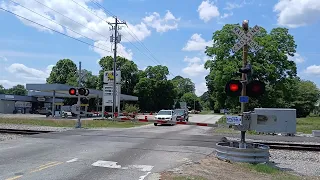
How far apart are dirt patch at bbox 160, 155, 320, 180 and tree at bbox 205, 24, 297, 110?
4098 centimetres

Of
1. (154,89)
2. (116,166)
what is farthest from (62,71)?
(116,166)

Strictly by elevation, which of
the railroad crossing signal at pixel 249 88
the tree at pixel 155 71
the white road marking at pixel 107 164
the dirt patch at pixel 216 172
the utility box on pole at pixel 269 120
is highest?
the tree at pixel 155 71

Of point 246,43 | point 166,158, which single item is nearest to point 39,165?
point 166,158

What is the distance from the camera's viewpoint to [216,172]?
35.3 ft

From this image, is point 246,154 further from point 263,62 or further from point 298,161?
point 263,62

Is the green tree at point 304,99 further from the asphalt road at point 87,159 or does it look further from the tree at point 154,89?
the asphalt road at point 87,159

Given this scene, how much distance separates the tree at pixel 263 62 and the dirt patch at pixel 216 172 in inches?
1613

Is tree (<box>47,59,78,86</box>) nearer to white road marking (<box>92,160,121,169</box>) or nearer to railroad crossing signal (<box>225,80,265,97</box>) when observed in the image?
white road marking (<box>92,160,121,169</box>)

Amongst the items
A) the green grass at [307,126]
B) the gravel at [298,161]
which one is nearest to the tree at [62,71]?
the green grass at [307,126]

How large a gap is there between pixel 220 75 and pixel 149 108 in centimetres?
6316

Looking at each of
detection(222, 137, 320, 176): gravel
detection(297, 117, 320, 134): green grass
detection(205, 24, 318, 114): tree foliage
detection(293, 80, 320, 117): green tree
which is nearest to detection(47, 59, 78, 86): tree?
detection(293, 80, 320, 117): green tree

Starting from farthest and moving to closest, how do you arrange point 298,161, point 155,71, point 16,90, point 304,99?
point 16,90 < point 155,71 < point 304,99 < point 298,161

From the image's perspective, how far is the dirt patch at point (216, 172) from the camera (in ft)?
32.4

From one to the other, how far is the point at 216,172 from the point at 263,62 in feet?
154
